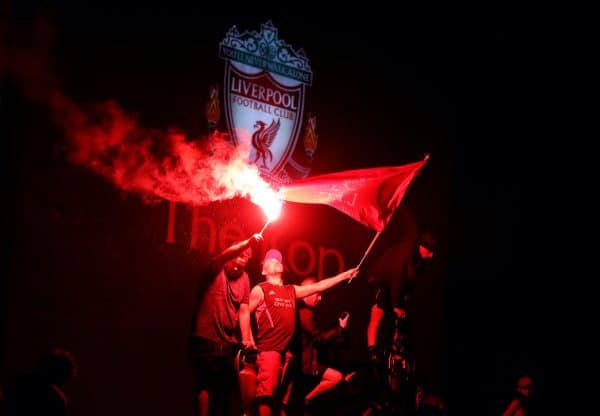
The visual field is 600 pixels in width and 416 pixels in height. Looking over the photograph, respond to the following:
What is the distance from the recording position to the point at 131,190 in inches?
413

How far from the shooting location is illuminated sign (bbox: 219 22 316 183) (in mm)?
11508

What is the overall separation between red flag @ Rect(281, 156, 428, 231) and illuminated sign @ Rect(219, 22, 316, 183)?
692 millimetres

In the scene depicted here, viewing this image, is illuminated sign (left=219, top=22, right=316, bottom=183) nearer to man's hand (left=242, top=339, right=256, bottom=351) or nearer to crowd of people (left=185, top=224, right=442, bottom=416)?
crowd of people (left=185, top=224, right=442, bottom=416)

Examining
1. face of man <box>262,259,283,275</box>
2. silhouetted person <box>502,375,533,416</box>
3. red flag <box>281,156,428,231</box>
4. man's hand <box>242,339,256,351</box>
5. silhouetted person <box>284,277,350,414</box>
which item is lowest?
silhouetted person <box>502,375,533,416</box>

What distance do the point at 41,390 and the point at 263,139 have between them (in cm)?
516

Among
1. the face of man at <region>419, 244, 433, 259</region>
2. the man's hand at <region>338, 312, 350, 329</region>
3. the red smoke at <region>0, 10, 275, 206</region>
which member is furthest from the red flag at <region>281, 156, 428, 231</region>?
the face of man at <region>419, 244, 433, 259</region>

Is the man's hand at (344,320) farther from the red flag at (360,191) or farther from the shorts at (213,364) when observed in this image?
the shorts at (213,364)

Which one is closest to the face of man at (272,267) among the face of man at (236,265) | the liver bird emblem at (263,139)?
the face of man at (236,265)

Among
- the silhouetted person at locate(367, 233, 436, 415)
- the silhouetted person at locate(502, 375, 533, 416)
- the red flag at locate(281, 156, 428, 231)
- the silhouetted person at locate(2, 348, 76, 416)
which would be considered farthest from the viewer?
the silhouetted person at locate(502, 375, 533, 416)

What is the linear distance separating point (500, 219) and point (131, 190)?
603 cm

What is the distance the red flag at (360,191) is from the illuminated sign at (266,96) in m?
0.69

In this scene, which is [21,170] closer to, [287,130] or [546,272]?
[287,130]

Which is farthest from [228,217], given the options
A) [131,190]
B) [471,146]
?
[471,146]

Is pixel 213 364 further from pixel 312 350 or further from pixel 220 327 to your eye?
pixel 312 350
